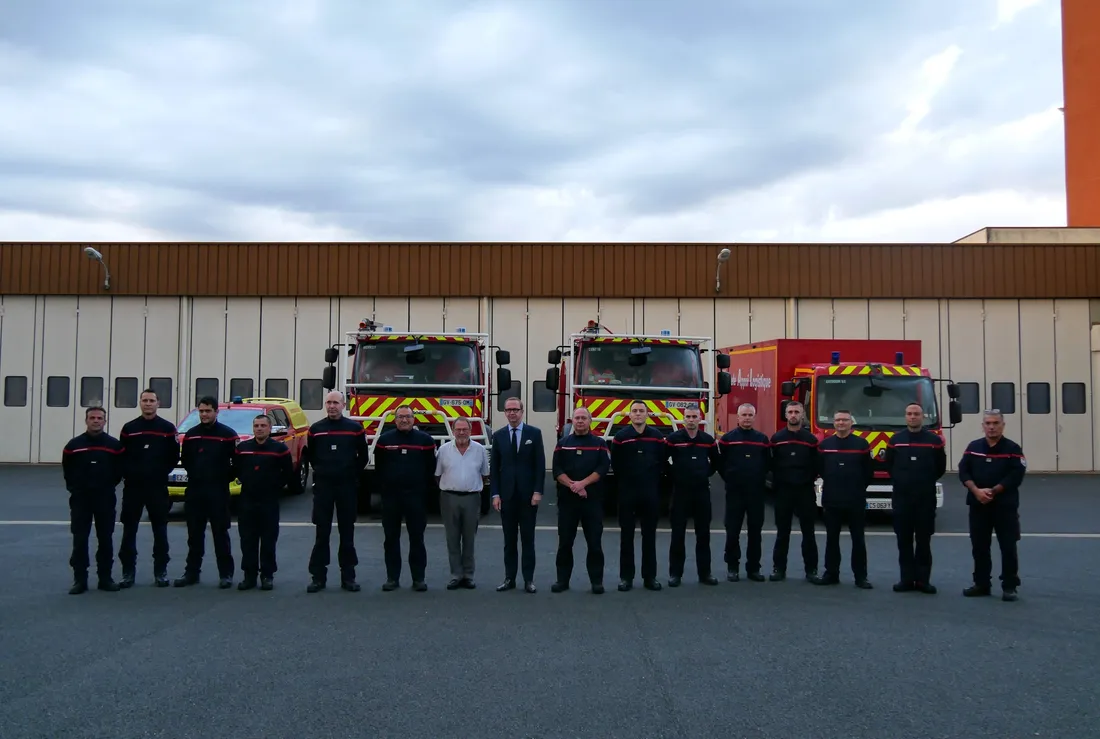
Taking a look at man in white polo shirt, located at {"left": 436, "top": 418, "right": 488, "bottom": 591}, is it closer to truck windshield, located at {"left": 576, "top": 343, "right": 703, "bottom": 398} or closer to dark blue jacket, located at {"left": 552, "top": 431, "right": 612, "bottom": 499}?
dark blue jacket, located at {"left": 552, "top": 431, "right": 612, "bottom": 499}

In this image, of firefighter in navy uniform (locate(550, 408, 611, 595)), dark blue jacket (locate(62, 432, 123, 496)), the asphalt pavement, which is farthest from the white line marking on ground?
dark blue jacket (locate(62, 432, 123, 496))

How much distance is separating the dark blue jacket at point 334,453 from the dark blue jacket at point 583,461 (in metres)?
2.05

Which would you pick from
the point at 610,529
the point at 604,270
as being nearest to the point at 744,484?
the point at 610,529

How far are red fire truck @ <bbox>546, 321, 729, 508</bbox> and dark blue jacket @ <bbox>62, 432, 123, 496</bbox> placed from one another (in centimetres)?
668

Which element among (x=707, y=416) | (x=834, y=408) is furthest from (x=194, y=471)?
(x=834, y=408)

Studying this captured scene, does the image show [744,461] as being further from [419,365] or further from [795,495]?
[419,365]

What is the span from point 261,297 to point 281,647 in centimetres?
1884

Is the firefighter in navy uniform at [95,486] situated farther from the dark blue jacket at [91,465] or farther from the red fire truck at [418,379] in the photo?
the red fire truck at [418,379]

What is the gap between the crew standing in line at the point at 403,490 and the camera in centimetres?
861

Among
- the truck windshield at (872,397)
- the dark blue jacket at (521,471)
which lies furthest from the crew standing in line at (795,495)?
the truck windshield at (872,397)

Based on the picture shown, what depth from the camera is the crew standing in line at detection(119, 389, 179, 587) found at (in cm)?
873

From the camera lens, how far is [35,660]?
19.9 feet

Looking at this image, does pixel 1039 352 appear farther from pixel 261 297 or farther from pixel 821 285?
pixel 261 297

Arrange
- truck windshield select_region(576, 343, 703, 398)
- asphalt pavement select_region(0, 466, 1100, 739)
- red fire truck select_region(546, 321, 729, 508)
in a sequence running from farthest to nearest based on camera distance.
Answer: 1. truck windshield select_region(576, 343, 703, 398)
2. red fire truck select_region(546, 321, 729, 508)
3. asphalt pavement select_region(0, 466, 1100, 739)
